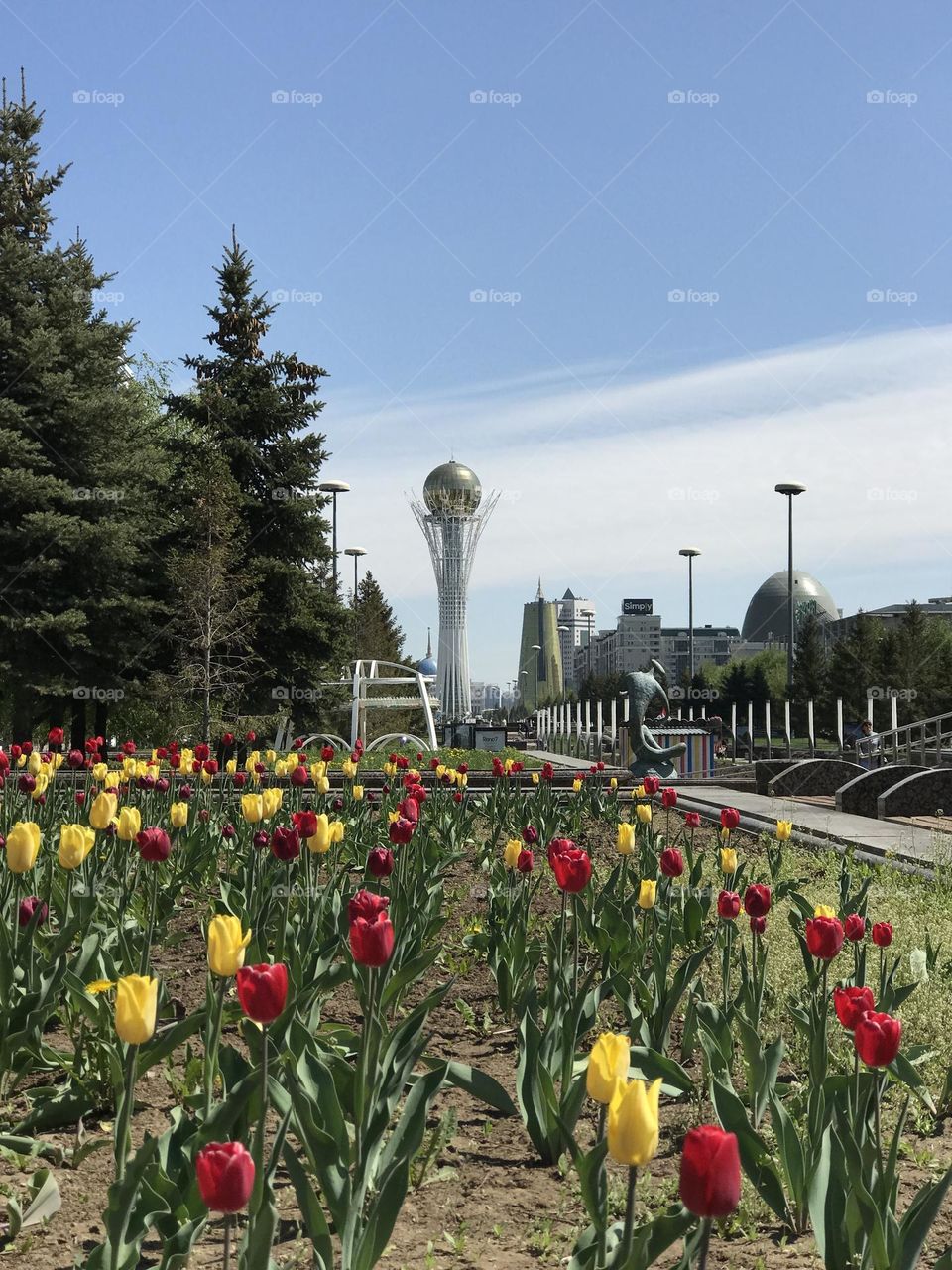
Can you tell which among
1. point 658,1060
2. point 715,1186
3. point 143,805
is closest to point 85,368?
point 143,805

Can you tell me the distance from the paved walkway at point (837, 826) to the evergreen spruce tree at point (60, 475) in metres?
14.9

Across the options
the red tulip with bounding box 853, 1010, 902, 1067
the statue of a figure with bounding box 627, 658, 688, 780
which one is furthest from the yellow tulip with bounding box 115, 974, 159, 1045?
the statue of a figure with bounding box 627, 658, 688, 780

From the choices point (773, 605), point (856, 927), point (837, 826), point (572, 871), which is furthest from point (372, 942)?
point (773, 605)

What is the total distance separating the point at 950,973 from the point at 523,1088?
2.92m

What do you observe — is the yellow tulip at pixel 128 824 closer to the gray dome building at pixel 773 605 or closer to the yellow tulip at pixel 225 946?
the yellow tulip at pixel 225 946

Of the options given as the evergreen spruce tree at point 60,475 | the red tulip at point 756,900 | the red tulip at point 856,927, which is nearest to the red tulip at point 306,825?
the red tulip at point 756,900

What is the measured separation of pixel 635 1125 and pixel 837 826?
37.4 ft

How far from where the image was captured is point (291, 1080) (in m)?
2.92

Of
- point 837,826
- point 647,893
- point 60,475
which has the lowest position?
point 837,826

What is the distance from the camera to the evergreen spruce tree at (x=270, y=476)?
3130 cm

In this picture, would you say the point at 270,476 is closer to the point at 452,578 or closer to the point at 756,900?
the point at 756,900

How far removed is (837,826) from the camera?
41.3ft

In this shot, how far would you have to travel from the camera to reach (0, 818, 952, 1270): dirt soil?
3080mm

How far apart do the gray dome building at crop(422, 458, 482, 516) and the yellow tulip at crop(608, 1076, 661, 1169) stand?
101 meters
